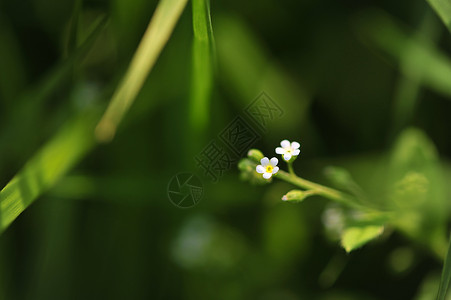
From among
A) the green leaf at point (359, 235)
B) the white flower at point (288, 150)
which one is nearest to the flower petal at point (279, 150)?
the white flower at point (288, 150)

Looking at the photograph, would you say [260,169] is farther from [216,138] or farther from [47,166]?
[47,166]

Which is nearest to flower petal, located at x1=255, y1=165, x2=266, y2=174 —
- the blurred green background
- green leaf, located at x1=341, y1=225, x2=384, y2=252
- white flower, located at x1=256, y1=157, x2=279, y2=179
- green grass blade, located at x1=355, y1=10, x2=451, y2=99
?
white flower, located at x1=256, y1=157, x2=279, y2=179

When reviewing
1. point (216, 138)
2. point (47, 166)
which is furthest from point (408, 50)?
point (47, 166)

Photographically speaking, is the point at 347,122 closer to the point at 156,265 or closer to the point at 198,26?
the point at 156,265

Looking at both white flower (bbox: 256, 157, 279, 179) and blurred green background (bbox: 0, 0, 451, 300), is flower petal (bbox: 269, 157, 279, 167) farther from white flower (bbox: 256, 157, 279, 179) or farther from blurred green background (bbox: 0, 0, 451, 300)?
blurred green background (bbox: 0, 0, 451, 300)

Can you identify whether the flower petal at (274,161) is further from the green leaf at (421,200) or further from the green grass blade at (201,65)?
the green leaf at (421,200)
